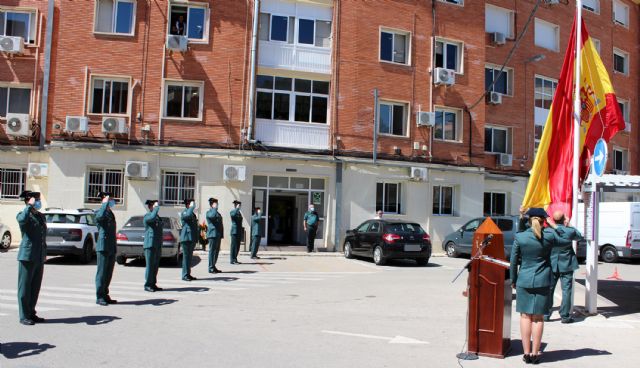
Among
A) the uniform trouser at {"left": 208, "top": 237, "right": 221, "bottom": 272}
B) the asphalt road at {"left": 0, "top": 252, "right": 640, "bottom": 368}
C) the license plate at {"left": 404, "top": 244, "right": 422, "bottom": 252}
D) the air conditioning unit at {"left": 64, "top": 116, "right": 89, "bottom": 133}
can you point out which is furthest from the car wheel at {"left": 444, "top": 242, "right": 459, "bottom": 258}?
the air conditioning unit at {"left": 64, "top": 116, "right": 89, "bottom": 133}

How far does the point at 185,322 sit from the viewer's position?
27.6 ft

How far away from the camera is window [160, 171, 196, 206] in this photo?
21.6m

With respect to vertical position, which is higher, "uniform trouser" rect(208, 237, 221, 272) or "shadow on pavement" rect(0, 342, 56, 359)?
"uniform trouser" rect(208, 237, 221, 272)

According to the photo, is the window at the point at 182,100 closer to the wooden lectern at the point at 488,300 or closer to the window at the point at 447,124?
the window at the point at 447,124

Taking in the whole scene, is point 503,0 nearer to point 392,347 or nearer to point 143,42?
point 143,42

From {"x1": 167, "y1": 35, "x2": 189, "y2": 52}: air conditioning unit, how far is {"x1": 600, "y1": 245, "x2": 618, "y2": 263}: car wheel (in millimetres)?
18704

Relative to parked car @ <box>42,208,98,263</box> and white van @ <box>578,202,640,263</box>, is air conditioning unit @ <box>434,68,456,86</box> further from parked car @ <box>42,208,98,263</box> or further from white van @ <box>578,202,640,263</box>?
parked car @ <box>42,208,98,263</box>

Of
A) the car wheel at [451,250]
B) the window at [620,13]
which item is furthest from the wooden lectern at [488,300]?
the window at [620,13]

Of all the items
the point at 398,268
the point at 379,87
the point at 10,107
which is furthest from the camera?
the point at 379,87

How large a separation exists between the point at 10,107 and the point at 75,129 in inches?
146

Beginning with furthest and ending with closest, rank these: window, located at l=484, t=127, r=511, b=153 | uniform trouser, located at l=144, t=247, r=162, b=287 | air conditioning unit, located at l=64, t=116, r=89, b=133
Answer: window, located at l=484, t=127, r=511, b=153, air conditioning unit, located at l=64, t=116, r=89, b=133, uniform trouser, located at l=144, t=247, r=162, b=287

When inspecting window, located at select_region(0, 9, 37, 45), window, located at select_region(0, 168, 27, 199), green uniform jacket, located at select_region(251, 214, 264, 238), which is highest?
window, located at select_region(0, 9, 37, 45)

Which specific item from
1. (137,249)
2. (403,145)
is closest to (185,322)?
(137,249)

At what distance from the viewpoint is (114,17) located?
21734 millimetres
